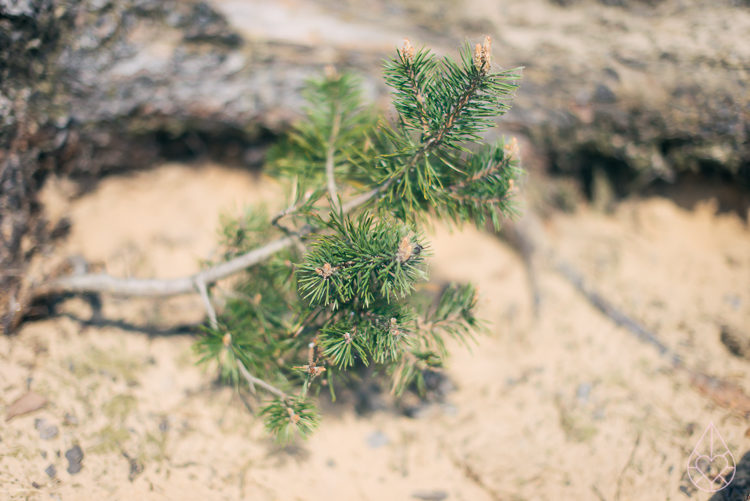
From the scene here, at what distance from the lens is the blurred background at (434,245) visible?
255 cm

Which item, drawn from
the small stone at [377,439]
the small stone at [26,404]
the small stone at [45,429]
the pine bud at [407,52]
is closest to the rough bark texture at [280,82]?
the small stone at [26,404]

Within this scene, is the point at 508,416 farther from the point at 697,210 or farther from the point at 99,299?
the point at 99,299

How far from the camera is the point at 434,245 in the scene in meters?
4.23

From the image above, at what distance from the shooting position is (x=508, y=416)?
2.94 metres

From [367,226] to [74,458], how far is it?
2.44m

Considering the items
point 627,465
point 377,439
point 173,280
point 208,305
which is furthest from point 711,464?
point 173,280

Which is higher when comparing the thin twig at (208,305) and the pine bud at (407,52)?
the pine bud at (407,52)

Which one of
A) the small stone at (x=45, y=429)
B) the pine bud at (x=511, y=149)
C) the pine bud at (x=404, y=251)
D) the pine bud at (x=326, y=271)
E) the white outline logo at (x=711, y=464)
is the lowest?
the small stone at (x=45, y=429)

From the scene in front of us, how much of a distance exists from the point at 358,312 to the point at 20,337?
2735mm

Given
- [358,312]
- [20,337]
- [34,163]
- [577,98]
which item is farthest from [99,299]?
[577,98]

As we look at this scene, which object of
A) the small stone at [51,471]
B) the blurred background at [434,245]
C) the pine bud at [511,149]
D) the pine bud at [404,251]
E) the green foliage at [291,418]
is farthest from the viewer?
the blurred background at [434,245]

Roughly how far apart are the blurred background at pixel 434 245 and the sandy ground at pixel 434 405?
0.05 feet

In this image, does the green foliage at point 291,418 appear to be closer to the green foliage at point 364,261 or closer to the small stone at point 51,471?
the green foliage at point 364,261

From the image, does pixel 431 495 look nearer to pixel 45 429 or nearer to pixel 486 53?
pixel 45 429
